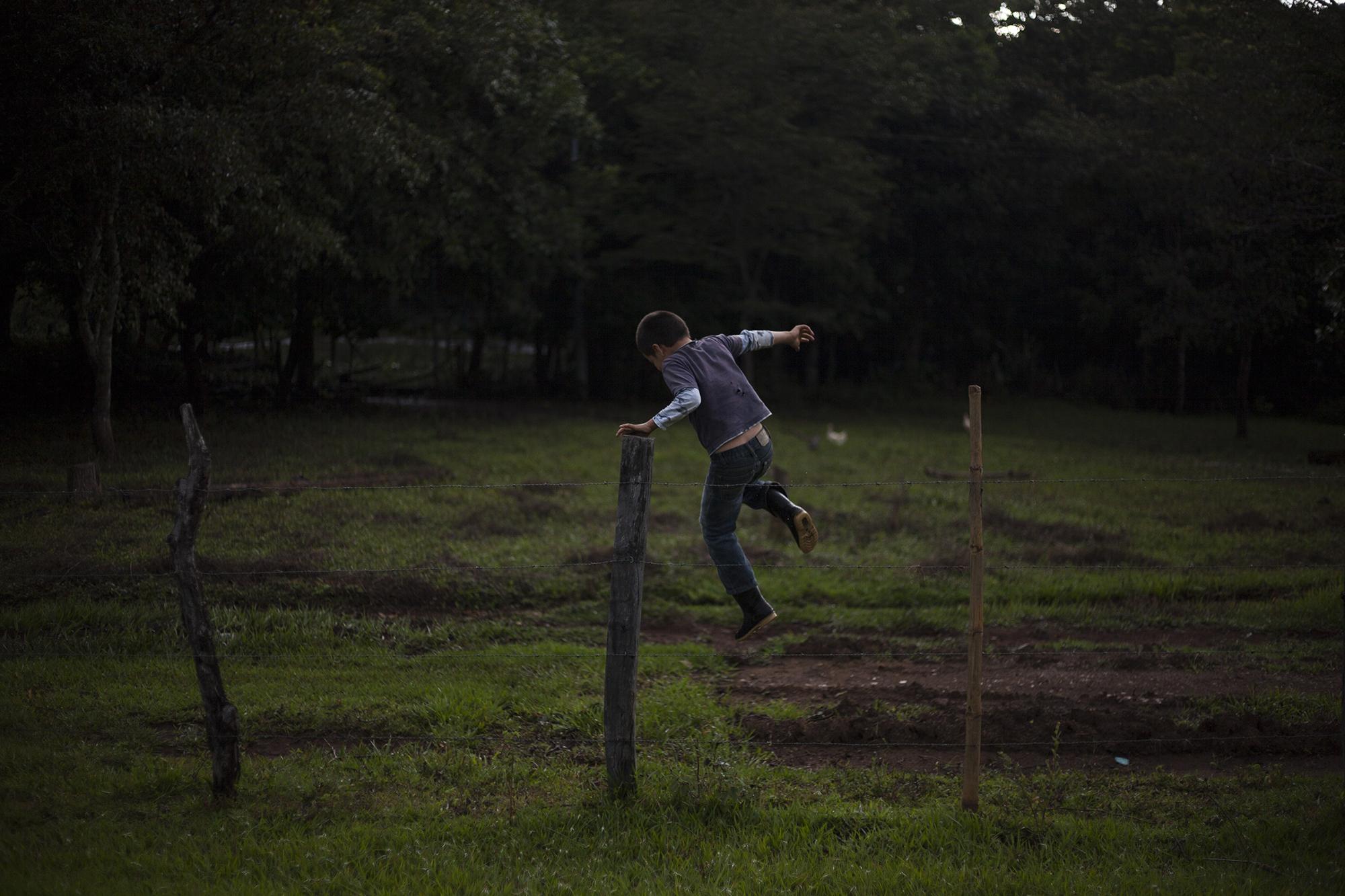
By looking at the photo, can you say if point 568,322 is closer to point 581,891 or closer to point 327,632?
point 327,632

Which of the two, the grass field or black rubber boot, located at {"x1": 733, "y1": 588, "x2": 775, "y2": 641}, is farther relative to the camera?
black rubber boot, located at {"x1": 733, "y1": 588, "x2": 775, "y2": 641}

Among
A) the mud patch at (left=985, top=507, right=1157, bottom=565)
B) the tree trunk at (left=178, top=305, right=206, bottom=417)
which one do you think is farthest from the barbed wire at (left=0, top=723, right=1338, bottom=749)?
the tree trunk at (left=178, top=305, right=206, bottom=417)

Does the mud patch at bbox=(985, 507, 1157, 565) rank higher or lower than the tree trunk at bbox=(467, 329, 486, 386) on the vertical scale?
lower

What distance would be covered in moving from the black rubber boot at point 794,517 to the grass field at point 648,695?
0.54 meters

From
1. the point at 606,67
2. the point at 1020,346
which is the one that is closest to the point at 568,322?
the point at 606,67

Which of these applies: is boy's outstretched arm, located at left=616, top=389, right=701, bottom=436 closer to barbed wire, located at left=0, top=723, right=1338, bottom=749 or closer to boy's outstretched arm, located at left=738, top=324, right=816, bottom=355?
boy's outstretched arm, located at left=738, top=324, right=816, bottom=355

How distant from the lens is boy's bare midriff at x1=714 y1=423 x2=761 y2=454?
5699 millimetres

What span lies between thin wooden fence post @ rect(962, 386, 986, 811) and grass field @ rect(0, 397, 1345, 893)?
0.16 m

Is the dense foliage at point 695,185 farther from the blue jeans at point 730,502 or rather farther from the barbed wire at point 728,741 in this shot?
the blue jeans at point 730,502

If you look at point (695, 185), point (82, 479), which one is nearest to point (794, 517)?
point (82, 479)

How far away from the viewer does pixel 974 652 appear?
5.11 meters

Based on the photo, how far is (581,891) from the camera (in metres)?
4.36

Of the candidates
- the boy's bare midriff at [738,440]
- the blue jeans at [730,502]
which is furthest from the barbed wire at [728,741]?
the boy's bare midriff at [738,440]

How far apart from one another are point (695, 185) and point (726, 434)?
906 inches
